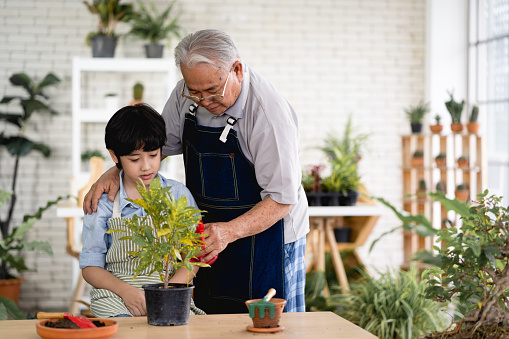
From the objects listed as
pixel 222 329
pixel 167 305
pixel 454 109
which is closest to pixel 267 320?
pixel 222 329

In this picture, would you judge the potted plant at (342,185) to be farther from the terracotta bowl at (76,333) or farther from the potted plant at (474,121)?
the terracotta bowl at (76,333)

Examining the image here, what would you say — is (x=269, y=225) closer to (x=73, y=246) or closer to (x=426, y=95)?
(x=73, y=246)

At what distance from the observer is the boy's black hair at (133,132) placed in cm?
201

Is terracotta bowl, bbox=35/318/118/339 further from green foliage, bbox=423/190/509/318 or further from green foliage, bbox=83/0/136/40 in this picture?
green foliage, bbox=83/0/136/40

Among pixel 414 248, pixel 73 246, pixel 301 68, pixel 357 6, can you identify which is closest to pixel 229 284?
pixel 73 246

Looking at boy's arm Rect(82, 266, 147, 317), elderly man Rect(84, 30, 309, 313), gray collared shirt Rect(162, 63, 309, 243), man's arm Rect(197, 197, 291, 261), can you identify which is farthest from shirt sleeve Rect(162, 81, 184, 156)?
boy's arm Rect(82, 266, 147, 317)

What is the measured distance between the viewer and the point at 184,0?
6.46 metres

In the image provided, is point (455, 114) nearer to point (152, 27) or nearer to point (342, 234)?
point (342, 234)

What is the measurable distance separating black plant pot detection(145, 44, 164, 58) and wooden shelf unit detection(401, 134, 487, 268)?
8.50 ft

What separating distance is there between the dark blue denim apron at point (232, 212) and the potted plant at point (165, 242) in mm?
604

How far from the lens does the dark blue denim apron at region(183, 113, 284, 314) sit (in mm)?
2193

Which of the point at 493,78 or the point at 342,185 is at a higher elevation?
the point at 493,78

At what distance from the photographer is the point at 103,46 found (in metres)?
5.78

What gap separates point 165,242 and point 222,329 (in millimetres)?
270
